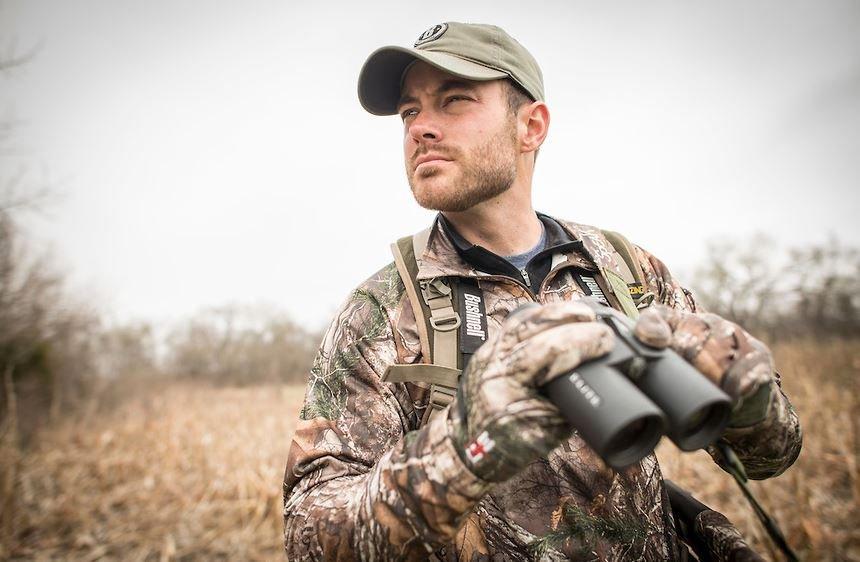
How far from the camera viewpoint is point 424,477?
4.55 feet

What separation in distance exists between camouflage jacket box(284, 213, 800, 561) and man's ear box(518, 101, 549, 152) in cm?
91

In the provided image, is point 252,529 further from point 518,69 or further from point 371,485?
point 518,69

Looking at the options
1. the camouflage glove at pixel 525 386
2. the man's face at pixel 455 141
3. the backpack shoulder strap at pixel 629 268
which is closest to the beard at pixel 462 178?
the man's face at pixel 455 141

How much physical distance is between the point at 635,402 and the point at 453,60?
1.94 meters

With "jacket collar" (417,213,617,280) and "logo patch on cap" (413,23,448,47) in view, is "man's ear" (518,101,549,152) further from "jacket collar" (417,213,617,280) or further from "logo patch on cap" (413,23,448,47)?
"logo patch on cap" (413,23,448,47)

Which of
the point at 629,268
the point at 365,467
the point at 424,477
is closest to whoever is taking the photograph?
the point at 424,477

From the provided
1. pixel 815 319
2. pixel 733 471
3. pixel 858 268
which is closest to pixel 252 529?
pixel 733 471

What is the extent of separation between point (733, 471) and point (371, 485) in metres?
1.14

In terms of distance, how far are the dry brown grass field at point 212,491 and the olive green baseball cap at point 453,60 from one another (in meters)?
5.18

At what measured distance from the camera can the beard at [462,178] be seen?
235 cm

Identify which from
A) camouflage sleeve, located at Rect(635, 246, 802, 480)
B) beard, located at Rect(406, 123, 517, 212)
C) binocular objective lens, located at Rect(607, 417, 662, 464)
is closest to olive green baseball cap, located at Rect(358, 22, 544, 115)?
beard, located at Rect(406, 123, 517, 212)

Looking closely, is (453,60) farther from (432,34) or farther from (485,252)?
(485,252)

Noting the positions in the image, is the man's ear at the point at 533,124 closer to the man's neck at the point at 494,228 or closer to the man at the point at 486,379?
the man at the point at 486,379

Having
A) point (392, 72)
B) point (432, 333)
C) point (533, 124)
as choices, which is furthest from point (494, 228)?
point (392, 72)
